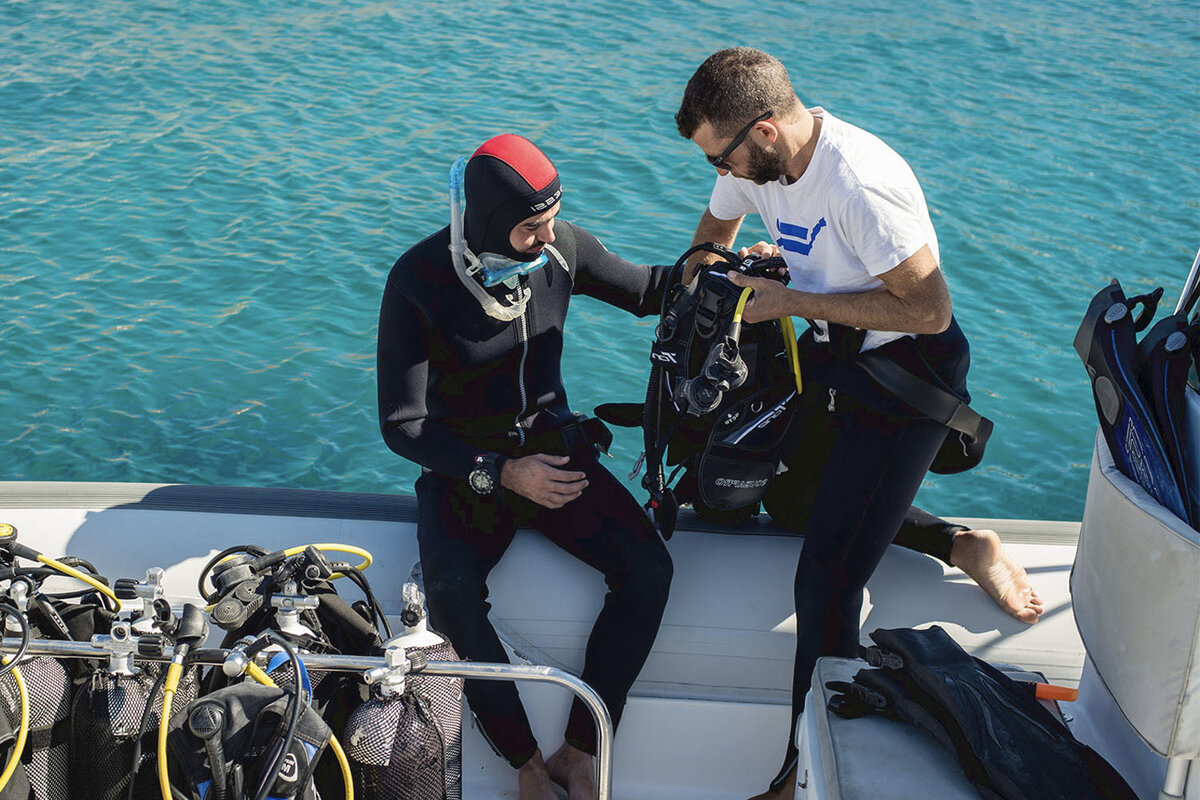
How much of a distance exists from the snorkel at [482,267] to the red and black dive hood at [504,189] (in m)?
0.02

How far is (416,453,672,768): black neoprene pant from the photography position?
218 centimetres

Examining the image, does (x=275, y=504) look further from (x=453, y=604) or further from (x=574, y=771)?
(x=574, y=771)

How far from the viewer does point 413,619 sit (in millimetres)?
1869

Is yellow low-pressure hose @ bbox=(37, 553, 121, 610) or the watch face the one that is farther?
the watch face

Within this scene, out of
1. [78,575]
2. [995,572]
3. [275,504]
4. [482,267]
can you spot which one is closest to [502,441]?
[482,267]

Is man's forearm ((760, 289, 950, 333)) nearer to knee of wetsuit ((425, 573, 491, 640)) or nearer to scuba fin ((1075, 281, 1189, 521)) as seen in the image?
scuba fin ((1075, 281, 1189, 521))

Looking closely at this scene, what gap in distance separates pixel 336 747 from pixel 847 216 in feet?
4.07

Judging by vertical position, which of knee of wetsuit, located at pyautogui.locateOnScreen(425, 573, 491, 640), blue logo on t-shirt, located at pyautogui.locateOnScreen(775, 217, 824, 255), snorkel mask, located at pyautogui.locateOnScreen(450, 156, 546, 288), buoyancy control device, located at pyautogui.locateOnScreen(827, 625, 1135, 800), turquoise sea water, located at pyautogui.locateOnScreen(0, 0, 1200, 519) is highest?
blue logo on t-shirt, located at pyautogui.locateOnScreen(775, 217, 824, 255)

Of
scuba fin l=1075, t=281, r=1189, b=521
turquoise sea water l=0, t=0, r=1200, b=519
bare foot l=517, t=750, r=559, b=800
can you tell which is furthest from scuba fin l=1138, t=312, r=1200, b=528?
turquoise sea water l=0, t=0, r=1200, b=519

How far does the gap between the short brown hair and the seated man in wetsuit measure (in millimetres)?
337

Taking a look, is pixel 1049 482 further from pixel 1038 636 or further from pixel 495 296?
pixel 495 296

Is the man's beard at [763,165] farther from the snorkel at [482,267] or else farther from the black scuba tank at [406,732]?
the black scuba tank at [406,732]

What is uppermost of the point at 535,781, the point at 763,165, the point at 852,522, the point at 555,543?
the point at 763,165

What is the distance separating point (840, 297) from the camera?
212 cm
